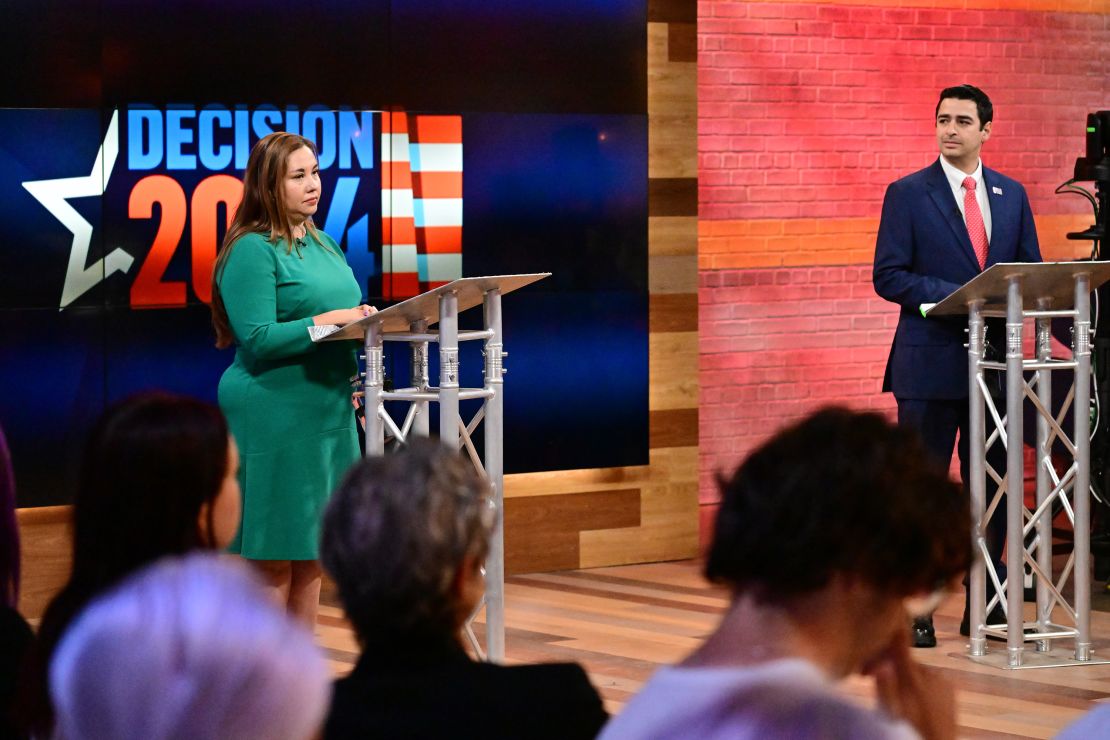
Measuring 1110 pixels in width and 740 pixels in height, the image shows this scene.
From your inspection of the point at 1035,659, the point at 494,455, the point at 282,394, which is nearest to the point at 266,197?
the point at 282,394

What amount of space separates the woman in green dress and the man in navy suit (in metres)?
1.85

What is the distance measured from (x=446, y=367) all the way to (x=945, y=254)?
180 centimetres

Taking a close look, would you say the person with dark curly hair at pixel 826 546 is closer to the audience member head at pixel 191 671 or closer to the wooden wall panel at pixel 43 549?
the audience member head at pixel 191 671

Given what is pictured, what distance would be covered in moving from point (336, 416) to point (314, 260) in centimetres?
41

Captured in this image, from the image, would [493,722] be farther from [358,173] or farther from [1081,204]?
[1081,204]

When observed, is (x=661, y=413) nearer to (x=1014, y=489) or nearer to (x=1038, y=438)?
(x=1038, y=438)

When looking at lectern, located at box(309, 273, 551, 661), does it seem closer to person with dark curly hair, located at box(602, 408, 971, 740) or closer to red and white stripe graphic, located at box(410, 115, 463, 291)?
red and white stripe graphic, located at box(410, 115, 463, 291)

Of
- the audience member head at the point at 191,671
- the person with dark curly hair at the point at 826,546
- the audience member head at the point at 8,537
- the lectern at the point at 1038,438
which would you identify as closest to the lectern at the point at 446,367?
the lectern at the point at 1038,438

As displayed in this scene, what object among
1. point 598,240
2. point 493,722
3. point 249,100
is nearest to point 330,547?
point 493,722

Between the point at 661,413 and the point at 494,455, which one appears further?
the point at 661,413

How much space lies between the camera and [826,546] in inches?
53.0

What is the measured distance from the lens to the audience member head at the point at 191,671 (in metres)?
1.10

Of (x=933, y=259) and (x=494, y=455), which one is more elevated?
(x=933, y=259)

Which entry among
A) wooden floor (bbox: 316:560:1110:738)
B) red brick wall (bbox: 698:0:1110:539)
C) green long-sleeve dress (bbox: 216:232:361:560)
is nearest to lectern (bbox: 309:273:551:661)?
green long-sleeve dress (bbox: 216:232:361:560)
